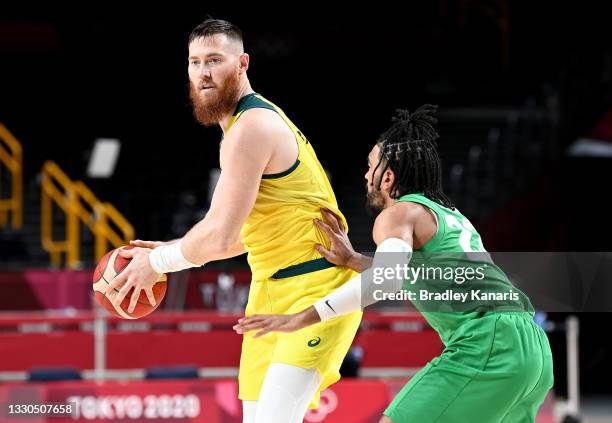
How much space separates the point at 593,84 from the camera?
Answer: 52.5ft

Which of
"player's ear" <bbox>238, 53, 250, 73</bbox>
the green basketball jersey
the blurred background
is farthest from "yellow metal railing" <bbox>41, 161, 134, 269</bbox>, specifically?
the green basketball jersey

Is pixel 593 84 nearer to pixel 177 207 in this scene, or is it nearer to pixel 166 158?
pixel 177 207

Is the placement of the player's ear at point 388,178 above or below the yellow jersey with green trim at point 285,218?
above

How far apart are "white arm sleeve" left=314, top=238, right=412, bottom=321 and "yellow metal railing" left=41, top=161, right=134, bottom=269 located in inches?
445

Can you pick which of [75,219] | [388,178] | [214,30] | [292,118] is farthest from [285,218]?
[292,118]

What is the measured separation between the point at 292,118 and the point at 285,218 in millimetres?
15952

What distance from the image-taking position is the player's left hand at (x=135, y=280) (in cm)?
468

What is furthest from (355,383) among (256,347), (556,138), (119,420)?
(556,138)

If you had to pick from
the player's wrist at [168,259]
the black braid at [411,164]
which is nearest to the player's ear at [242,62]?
the black braid at [411,164]

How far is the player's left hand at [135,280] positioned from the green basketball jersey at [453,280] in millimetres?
1109

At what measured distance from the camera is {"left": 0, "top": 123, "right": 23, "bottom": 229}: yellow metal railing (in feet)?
56.1

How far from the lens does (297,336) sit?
464cm

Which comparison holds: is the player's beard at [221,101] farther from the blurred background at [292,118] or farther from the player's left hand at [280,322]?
the blurred background at [292,118]

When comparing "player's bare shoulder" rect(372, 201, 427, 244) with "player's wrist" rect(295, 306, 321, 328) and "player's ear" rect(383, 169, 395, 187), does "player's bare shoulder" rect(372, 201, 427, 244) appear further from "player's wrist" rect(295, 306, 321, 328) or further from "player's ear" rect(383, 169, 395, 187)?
"player's wrist" rect(295, 306, 321, 328)
